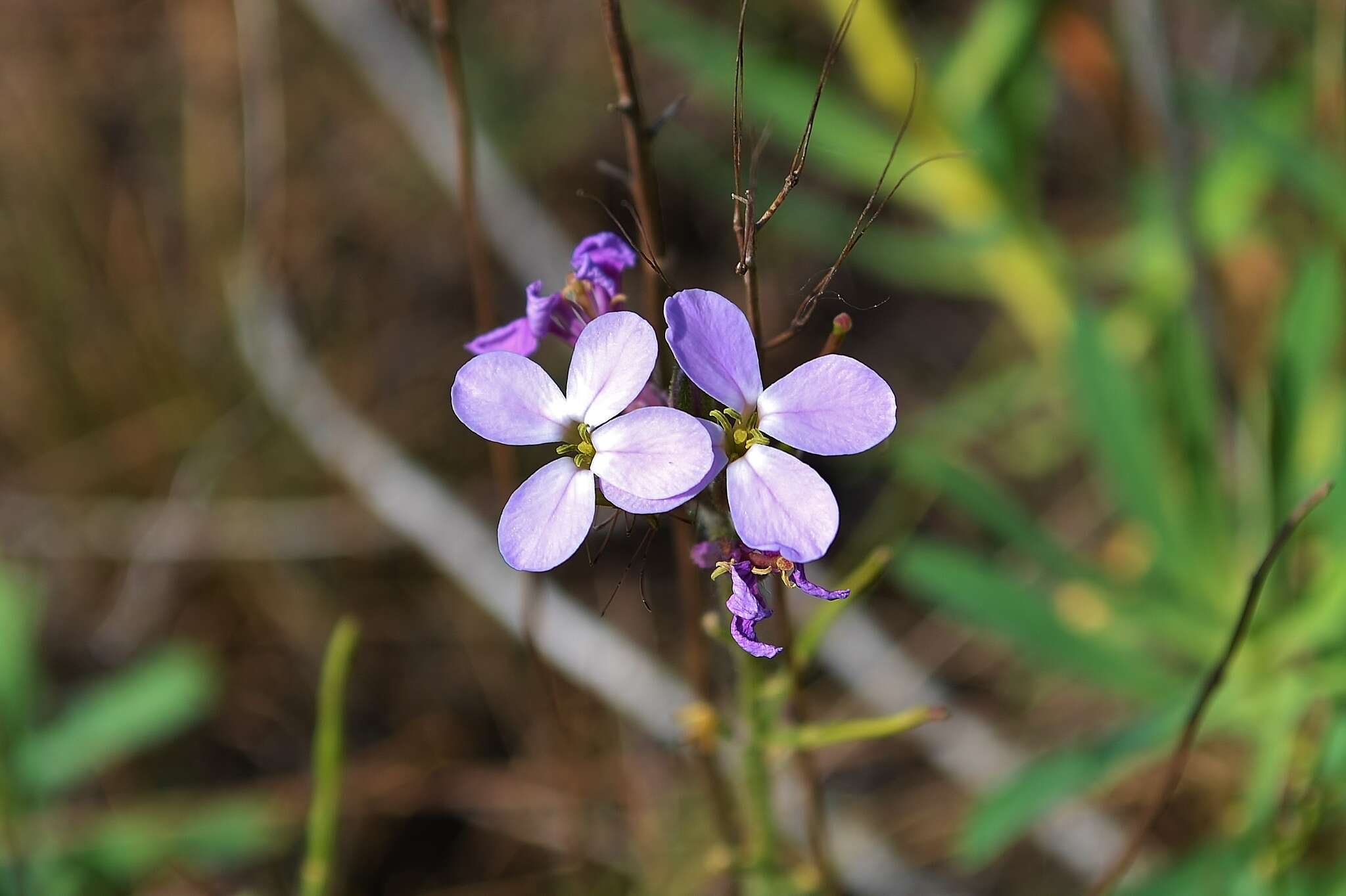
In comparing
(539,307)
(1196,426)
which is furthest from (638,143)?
(1196,426)

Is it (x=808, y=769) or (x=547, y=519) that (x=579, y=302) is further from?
(x=808, y=769)

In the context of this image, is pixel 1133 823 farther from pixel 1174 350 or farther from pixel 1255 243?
pixel 1255 243

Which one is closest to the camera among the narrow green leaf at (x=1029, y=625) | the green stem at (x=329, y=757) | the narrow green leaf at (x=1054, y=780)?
the green stem at (x=329, y=757)

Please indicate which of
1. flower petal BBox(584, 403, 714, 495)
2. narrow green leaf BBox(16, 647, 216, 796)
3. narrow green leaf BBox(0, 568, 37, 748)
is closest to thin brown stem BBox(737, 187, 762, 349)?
flower petal BBox(584, 403, 714, 495)

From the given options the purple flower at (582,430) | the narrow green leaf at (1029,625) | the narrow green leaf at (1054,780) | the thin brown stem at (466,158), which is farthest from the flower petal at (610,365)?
the narrow green leaf at (1029,625)

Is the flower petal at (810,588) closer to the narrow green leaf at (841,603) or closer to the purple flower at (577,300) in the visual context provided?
the narrow green leaf at (841,603)

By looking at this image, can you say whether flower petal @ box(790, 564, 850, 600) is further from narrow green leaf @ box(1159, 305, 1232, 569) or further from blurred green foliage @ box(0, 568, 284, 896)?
blurred green foliage @ box(0, 568, 284, 896)

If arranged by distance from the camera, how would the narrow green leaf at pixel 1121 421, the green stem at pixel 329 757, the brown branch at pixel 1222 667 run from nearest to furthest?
the brown branch at pixel 1222 667
the green stem at pixel 329 757
the narrow green leaf at pixel 1121 421
